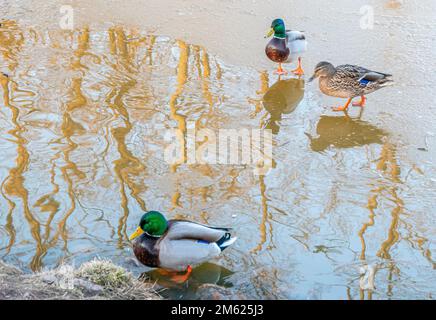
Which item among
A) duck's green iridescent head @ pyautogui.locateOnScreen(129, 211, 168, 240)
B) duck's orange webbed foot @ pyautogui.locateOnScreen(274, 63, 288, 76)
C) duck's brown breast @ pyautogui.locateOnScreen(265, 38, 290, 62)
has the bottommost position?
duck's green iridescent head @ pyautogui.locateOnScreen(129, 211, 168, 240)

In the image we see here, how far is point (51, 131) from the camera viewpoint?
17.9 ft

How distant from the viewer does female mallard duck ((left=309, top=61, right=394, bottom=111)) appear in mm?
6164

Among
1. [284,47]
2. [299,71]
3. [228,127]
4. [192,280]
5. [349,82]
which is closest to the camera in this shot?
[192,280]

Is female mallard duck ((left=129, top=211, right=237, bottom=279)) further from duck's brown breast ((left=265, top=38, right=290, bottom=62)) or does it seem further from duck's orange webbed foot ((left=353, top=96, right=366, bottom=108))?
duck's brown breast ((left=265, top=38, right=290, bottom=62))

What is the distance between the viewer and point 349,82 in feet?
20.2

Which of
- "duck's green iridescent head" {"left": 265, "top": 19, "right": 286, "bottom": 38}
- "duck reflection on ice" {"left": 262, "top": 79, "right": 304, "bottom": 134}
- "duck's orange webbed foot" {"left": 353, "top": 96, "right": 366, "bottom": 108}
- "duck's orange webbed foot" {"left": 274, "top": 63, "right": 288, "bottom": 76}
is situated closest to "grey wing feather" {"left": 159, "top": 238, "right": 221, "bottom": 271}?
"duck reflection on ice" {"left": 262, "top": 79, "right": 304, "bottom": 134}

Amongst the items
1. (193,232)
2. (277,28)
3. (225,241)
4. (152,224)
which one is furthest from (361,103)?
(152,224)

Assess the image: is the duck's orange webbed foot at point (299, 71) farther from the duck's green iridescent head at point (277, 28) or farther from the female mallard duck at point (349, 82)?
the female mallard duck at point (349, 82)

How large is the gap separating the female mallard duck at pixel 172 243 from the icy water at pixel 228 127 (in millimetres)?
144

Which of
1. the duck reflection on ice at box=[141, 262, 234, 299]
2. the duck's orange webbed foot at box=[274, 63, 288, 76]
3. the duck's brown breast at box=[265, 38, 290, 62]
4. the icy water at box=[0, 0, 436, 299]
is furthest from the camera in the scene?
the duck's orange webbed foot at box=[274, 63, 288, 76]

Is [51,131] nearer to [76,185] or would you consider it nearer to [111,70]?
[76,185]

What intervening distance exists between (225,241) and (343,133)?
215 cm

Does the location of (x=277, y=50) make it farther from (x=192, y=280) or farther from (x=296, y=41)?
(x=192, y=280)

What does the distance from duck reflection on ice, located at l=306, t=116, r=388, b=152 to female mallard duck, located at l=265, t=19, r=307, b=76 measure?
1.05 m
